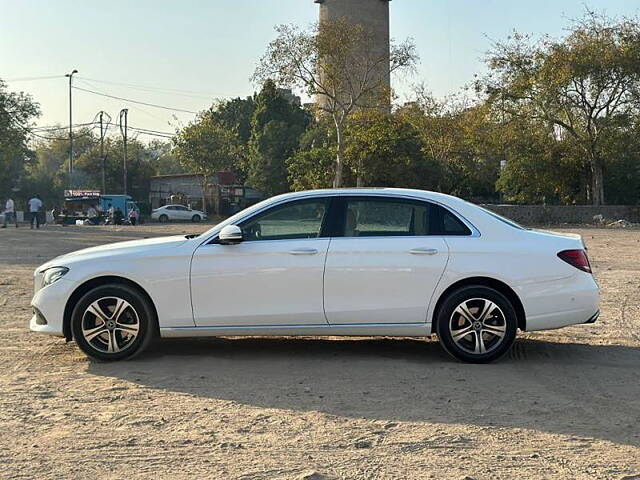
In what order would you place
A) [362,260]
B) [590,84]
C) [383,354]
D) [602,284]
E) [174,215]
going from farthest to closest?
[174,215] < [590,84] < [602,284] < [383,354] < [362,260]

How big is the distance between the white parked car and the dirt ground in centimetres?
4546

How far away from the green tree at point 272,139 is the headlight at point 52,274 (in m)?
→ 50.9

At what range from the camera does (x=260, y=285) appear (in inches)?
257

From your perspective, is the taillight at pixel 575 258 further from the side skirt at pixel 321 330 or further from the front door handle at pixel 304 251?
the front door handle at pixel 304 251

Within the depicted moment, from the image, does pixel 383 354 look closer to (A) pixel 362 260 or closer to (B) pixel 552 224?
(A) pixel 362 260

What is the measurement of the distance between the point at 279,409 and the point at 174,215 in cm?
4936

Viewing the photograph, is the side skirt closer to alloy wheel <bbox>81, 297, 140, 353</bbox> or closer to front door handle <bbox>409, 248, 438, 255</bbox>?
alloy wheel <bbox>81, 297, 140, 353</bbox>

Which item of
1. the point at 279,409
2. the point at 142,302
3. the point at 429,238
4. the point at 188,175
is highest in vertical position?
the point at 188,175

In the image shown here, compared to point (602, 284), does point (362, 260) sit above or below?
above

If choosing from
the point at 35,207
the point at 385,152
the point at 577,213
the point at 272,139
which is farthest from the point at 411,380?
the point at 272,139

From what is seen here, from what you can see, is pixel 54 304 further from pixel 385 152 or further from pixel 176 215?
pixel 176 215

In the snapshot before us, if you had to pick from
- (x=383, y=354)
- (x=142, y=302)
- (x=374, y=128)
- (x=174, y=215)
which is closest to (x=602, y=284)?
(x=383, y=354)

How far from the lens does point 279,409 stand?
528 cm

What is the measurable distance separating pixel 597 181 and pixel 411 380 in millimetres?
39290
